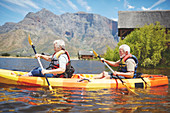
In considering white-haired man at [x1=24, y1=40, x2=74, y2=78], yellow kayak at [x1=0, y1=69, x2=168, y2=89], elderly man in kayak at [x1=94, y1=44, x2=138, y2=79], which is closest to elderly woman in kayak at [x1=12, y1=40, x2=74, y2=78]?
white-haired man at [x1=24, y1=40, x2=74, y2=78]

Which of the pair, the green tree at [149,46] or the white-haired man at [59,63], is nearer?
the white-haired man at [59,63]

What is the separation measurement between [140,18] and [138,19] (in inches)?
18.8

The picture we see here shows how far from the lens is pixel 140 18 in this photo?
23203 mm

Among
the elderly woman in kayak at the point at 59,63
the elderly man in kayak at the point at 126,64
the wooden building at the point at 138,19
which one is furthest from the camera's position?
the wooden building at the point at 138,19

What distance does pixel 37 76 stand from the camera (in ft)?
19.3

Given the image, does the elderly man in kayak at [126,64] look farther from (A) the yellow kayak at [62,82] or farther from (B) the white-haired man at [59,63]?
(B) the white-haired man at [59,63]

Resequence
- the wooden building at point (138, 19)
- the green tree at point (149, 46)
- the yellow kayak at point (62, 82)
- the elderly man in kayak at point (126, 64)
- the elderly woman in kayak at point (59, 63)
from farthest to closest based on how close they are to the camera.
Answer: the wooden building at point (138, 19), the green tree at point (149, 46), the elderly man in kayak at point (126, 64), the yellow kayak at point (62, 82), the elderly woman in kayak at point (59, 63)

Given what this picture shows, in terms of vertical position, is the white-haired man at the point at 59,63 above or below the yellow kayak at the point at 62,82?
above

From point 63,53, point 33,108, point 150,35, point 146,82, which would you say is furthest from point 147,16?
point 33,108

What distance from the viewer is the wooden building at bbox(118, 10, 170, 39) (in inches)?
858

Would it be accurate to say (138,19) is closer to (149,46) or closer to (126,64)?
(149,46)

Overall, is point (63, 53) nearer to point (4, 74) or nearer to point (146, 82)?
point (4, 74)

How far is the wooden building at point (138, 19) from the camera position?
21.8 meters

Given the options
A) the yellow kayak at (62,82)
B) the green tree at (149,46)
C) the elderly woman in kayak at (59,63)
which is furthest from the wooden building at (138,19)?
the elderly woman in kayak at (59,63)
